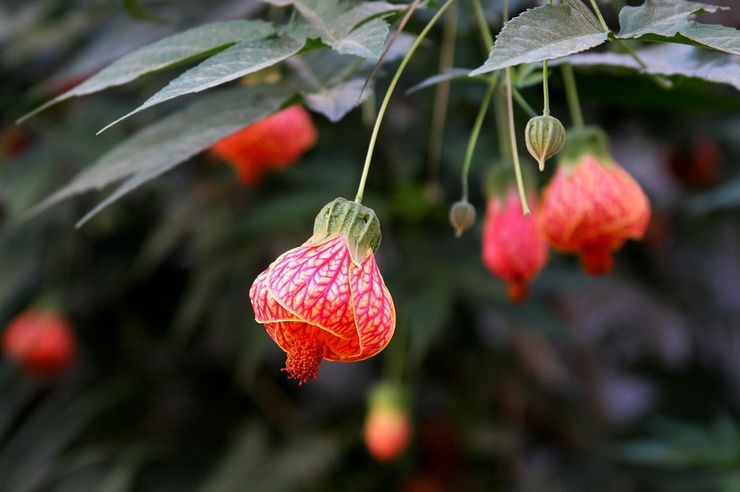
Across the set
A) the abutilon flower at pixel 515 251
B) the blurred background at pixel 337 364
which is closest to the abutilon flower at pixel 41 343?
the blurred background at pixel 337 364

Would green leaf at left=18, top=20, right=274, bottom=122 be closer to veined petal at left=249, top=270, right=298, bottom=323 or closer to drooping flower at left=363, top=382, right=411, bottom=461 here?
veined petal at left=249, top=270, right=298, bottom=323

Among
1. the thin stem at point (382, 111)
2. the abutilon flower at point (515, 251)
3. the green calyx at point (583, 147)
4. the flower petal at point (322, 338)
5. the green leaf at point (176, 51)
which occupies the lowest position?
the abutilon flower at point (515, 251)

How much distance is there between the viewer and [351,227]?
480 mm

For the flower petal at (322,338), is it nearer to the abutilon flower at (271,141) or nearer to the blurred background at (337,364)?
the abutilon flower at (271,141)

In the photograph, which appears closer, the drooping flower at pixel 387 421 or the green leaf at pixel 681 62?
the green leaf at pixel 681 62

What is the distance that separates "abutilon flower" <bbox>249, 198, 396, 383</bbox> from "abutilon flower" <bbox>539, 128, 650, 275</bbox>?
18 centimetres

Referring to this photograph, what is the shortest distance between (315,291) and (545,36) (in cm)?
17

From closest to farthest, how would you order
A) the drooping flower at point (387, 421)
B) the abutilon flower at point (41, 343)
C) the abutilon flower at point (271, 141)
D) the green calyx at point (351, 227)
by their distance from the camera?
the green calyx at point (351, 227), the abutilon flower at point (271, 141), the drooping flower at point (387, 421), the abutilon flower at point (41, 343)

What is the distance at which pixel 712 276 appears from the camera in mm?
1475

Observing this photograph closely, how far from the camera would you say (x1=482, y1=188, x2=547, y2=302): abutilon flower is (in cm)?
64

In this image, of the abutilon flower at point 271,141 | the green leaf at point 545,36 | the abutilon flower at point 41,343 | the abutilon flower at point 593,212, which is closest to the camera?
the green leaf at point 545,36

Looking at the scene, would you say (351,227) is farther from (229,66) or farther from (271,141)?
(271,141)

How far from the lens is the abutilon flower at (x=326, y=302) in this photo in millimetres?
428

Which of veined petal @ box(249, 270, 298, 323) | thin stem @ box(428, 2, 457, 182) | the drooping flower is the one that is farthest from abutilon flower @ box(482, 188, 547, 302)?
the drooping flower
